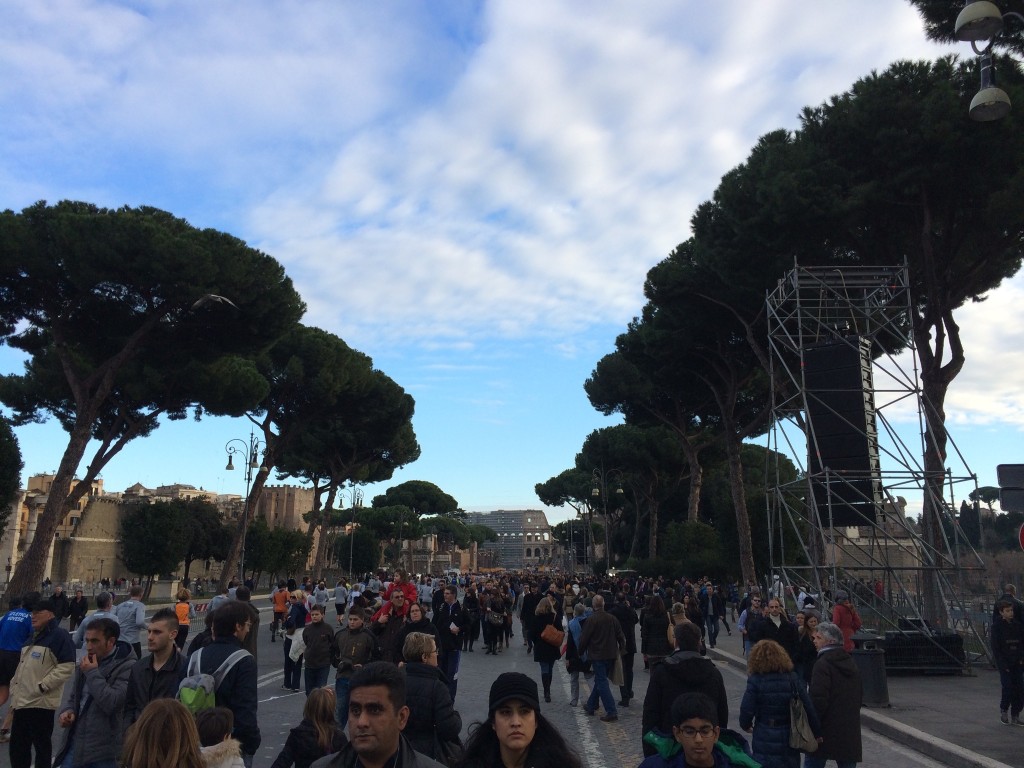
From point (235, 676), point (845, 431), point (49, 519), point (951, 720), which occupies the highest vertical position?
point (845, 431)

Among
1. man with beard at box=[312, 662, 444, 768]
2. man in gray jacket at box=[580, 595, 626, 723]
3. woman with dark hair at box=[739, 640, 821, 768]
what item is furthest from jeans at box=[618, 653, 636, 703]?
man with beard at box=[312, 662, 444, 768]

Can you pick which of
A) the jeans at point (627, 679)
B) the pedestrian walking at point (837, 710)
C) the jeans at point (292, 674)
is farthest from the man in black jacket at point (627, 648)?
the pedestrian walking at point (837, 710)

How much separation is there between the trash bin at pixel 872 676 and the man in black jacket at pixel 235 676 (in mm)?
8200

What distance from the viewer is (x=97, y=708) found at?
14.3 ft

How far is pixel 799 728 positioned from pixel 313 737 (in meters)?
2.87

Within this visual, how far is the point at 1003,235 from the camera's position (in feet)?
58.1

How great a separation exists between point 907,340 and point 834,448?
2658 millimetres

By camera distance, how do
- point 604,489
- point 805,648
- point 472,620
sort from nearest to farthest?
1. point 805,648
2. point 472,620
3. point 604,489

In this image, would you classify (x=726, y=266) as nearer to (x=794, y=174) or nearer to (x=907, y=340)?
(x=794, y=174)

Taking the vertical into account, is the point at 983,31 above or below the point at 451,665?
above

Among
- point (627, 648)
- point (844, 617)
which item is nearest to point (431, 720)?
point (627, 648)

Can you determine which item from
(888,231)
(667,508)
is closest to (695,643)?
(888,231)

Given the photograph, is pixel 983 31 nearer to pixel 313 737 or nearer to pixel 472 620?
pixel 313 737

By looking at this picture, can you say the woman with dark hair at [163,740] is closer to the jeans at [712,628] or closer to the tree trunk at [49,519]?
the jeans at [712,628]
